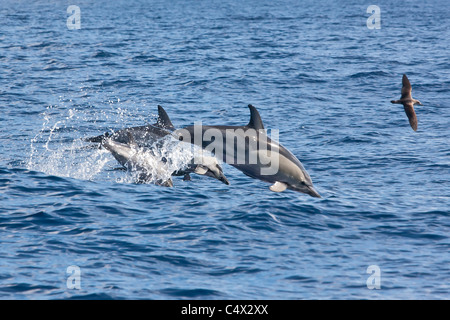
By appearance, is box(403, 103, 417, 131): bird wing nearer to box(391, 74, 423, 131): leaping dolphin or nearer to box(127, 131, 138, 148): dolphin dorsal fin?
box(391, 74, 423, 131): leaping dolphin

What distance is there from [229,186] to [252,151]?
474 cm

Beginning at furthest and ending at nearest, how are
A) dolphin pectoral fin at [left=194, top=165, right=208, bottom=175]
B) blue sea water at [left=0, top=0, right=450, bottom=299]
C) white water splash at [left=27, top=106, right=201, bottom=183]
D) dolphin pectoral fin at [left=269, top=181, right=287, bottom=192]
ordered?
1. white water splash at [left=27, top=106, right=201, bottom=183]
2. dolphin pectoral fin at [left=194, top=165, right=208, bottom=175]
3. dolphin pectoral fin at [left=269, top=181, right=287, bottom=192]
4. blue sea water at [left=0, top=0, right=450, bottom=299]

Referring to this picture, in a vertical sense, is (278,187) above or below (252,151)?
below

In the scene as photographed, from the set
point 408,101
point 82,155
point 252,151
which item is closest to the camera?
Result: point 252,151

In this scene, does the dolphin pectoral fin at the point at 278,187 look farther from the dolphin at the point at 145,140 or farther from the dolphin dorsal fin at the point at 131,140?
the dolphin dorsal fin at the point at 131,140

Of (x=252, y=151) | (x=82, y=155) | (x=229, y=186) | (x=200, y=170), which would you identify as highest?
(x=252, y=151)

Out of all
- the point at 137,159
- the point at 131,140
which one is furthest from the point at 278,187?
the point at 131,140

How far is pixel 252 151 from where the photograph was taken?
13250 millimetres

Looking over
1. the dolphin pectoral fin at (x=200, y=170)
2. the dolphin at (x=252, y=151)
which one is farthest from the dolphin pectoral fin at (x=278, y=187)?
the dolphin pectoral fin at (x=200, y=170)

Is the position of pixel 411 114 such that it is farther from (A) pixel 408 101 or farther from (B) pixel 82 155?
(B) pixel 82 155

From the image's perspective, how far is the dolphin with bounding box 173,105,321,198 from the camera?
13.3 meters

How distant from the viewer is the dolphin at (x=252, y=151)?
13266 mm

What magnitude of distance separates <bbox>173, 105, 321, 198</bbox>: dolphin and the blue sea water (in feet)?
4.44

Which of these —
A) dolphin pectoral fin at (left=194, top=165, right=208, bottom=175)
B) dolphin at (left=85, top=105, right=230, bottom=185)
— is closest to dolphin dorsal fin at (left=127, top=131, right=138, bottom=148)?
dolphin at (left=85, top=105, right=230, bottom=185)
